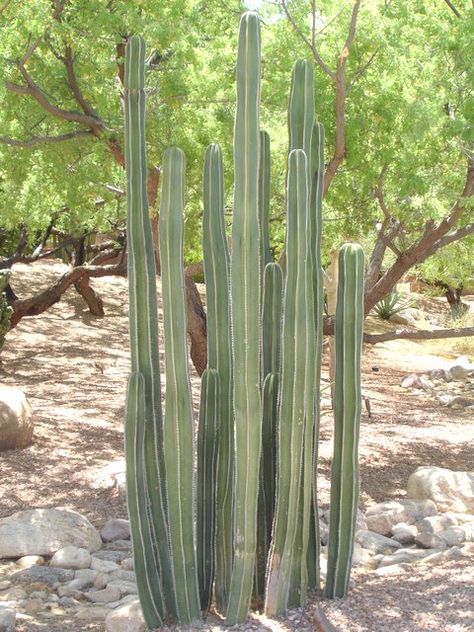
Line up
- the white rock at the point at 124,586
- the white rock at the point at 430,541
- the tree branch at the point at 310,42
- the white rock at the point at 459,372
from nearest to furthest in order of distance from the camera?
1. the white rock at the point at 124,586
2. the white rock at the point at 430,541
3. the tree branch at the point at 310,42
4. the white rock at the point at 459,372

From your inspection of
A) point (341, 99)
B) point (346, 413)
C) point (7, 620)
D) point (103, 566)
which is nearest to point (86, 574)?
point (103, 566)

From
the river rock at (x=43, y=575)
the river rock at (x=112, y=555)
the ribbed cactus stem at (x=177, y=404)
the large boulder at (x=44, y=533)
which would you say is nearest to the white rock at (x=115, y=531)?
the large boulder at (x=44, y=533)

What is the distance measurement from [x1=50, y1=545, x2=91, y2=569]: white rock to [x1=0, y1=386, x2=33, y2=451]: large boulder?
7.80 feet

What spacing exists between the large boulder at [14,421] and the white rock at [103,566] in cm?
248

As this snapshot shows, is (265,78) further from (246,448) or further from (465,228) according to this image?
(246,448)

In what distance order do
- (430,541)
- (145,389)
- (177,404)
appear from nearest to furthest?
(177,404)
(145,389)
(430,541)

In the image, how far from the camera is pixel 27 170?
9617mm

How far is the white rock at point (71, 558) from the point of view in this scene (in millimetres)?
5133

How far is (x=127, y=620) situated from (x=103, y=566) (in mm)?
1299

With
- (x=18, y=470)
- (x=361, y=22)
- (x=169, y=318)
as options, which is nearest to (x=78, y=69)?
(x=361, y=22)

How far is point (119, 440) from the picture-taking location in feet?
26.6

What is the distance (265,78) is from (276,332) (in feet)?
13.7

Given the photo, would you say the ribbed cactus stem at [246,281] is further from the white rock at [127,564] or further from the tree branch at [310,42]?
the tree branch at [310,42]

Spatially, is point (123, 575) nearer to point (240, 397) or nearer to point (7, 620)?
point (7, 620)
